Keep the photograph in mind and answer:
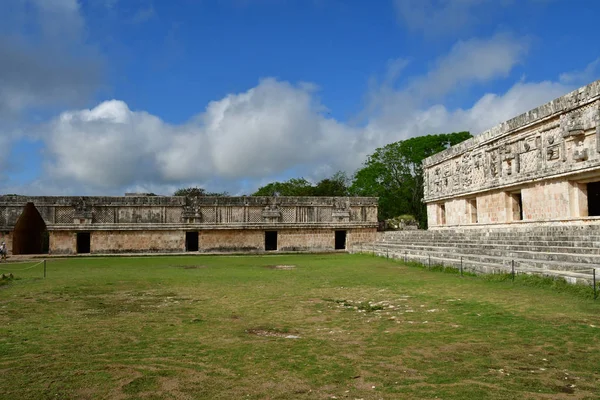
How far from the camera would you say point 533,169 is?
598 inches

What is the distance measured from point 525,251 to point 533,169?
5.39 metres

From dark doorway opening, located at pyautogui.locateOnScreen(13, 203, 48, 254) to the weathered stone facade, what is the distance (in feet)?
73.1

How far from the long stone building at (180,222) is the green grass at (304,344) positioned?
1581cm

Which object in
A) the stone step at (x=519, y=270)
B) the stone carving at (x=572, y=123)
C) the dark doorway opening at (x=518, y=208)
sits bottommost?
the stone step at (x=519, y=270)

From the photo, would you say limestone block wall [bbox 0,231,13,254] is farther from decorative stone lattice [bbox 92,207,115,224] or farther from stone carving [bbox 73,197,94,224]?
decorative stone lattice [bbox 92,207,115,224]

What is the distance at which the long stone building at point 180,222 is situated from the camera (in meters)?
23.8

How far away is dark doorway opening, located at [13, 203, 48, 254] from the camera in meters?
23.8

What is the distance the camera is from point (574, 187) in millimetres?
13633

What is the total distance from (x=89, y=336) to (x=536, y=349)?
4908 mm

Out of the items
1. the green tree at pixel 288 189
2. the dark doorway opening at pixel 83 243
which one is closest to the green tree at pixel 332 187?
the green tree at pixel 288 189

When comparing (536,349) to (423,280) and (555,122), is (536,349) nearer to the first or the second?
(423,280)

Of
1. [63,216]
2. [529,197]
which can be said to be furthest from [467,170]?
[63,216]

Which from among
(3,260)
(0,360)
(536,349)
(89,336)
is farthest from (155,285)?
(3,260)

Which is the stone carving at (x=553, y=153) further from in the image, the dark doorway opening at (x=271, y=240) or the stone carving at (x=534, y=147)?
the dark doorway opening at (x=271, y=240)
